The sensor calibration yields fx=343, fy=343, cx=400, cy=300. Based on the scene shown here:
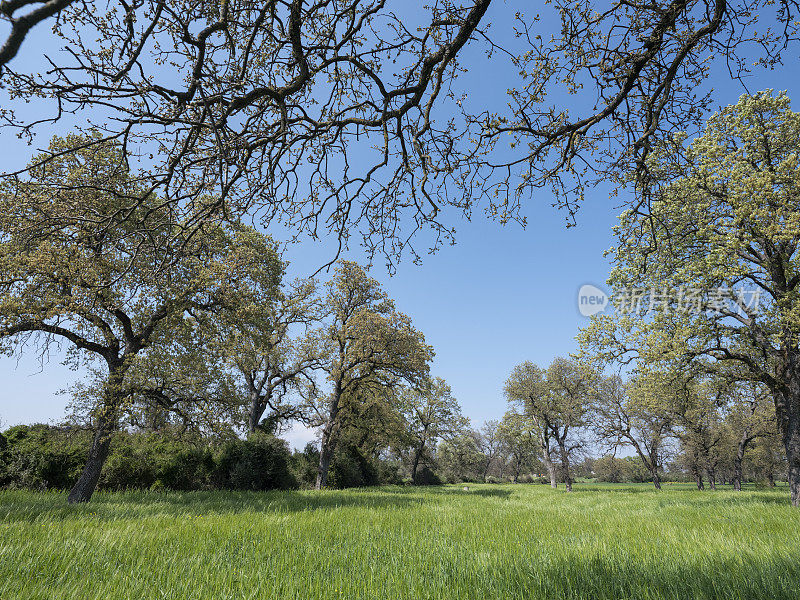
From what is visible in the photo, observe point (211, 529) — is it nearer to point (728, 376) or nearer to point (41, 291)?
point (41, 291)

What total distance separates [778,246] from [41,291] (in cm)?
2497

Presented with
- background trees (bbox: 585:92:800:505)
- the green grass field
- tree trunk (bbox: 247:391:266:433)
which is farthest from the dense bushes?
background trees (bbox: 585:92:800:505)

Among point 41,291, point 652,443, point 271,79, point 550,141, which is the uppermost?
point 271,79

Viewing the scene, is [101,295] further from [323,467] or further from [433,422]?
[433,422]

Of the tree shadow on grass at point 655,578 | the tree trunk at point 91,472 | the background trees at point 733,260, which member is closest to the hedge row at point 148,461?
the tree trunk at point 91,472

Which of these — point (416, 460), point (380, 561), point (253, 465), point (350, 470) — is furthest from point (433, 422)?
point (380, 561)

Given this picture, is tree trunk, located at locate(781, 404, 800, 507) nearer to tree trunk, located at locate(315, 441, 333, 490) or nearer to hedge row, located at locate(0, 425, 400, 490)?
hedge row, located at locate(0, 425, 400, 490)

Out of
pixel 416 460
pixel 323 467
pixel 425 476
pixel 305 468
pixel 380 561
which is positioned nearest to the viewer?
pixel 380 561

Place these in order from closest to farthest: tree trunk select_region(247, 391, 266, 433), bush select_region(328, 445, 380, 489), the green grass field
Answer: the green grass field → tree trunk select_region(247, 391, 266, 433) → bush select_region(328, 445, 380, 489)

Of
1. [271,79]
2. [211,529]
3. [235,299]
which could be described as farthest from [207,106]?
[235,299]

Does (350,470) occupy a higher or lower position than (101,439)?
lower

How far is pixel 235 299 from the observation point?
496 inches

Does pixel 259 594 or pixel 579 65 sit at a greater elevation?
pixel 579 65

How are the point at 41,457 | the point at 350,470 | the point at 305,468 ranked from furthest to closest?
1. the point at 350,470
2. the point at 305,468
3. the point at 41,457
